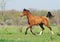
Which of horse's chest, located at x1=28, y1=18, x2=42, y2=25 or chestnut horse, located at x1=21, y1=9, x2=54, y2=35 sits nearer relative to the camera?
chestnut horse, located at x1=21, y1=9, x2=54, y2=35

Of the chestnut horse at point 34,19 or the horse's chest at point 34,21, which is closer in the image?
the chestnut horse at point 34,19

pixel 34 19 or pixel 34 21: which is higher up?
pixel 34 19

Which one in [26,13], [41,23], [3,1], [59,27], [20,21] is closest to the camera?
[26,13]

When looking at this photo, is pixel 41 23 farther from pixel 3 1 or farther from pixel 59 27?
pixel 3 1

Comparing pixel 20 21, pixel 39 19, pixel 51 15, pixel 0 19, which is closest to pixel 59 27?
pixel 51 15

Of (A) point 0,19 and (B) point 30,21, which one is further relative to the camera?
(A) point 0,19

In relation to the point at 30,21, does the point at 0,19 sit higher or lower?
lower

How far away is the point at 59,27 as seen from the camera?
21.6 m

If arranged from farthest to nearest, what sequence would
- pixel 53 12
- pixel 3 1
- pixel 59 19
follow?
1. pixel 3 1
2. pixel 59 19
3. pixel 53 12

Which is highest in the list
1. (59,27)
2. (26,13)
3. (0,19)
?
(26,13)

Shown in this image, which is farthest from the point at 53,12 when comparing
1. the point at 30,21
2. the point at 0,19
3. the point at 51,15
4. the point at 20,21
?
the point at 0,19

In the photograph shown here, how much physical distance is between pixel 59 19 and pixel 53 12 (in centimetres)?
262

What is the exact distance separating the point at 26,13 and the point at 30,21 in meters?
0.75

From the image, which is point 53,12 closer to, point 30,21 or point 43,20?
point 43,20
